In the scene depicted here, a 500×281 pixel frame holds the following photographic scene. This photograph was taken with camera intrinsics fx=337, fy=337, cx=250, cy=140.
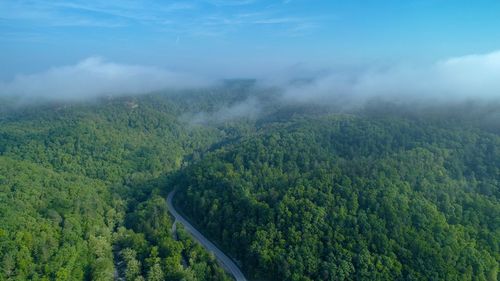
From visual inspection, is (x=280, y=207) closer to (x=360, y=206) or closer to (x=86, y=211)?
(x=360, y=206)

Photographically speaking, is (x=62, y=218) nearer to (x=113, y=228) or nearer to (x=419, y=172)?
(x=113, y=228)

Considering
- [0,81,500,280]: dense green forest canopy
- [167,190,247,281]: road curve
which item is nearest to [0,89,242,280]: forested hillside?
[0,81,500,280]: dense green forest canopy

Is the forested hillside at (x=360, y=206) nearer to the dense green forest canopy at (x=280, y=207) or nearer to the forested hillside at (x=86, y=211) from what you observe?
the dense green forest canopy at (x=280, y=207)

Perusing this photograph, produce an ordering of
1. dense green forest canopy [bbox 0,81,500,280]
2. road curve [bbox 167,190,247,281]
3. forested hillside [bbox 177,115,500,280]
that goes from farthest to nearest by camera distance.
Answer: road curve [bbox 167,190,247,281] < forested hillside [bbox 177,115,500,280] < dense green forest canopy [bbox 0,81,500,280]

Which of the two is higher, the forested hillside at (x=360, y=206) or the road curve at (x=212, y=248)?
the forested hillside at (x=360, y=206)

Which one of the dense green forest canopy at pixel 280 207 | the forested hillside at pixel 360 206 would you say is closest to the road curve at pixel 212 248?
the dense green forest canopy at pixel 280 207

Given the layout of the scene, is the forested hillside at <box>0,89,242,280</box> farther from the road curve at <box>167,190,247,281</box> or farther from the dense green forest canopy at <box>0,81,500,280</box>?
the road curve at <box>167,190,247,281</box>

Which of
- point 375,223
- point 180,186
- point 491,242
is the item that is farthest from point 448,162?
point 180,186

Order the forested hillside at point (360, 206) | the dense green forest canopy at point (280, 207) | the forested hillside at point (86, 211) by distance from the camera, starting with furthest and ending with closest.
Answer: the forested hillside at point (360, 206) → the dense green forest canopy at point (280, 207) → the forested hillside at point (86, 211)
